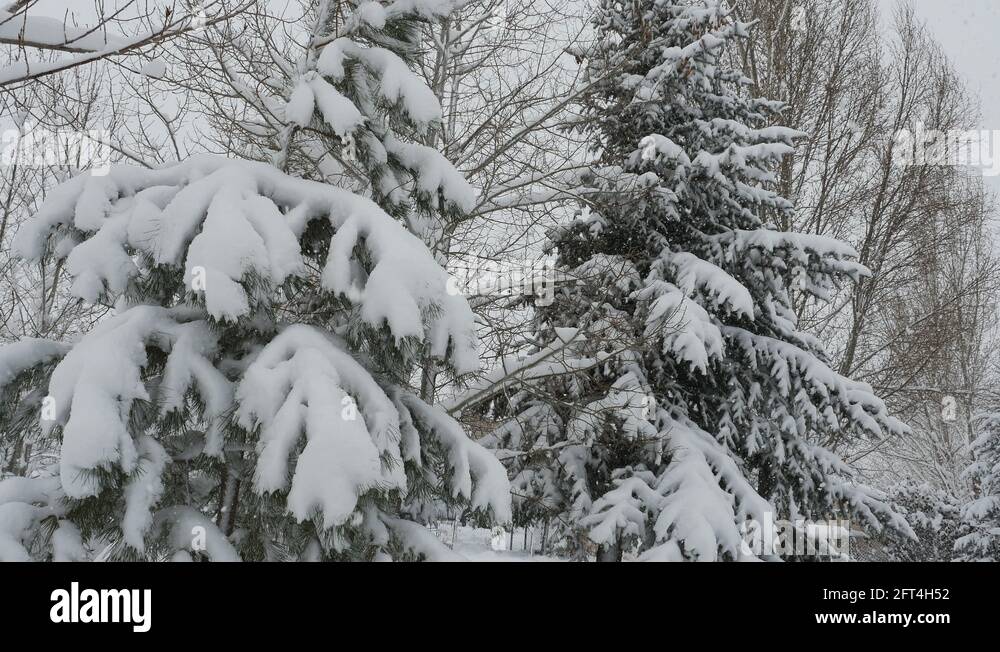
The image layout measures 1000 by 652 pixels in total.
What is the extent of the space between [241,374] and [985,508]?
505 inches

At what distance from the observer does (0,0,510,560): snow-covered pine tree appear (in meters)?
2.96

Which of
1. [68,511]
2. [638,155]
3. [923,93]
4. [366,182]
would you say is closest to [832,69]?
[923,93]

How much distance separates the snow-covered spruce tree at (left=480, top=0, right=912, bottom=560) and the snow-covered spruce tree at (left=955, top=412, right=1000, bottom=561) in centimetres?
505

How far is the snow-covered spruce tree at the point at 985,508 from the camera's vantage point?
11547 mm

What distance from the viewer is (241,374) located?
3.58 m

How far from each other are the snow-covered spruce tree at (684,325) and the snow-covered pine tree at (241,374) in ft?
10.3
